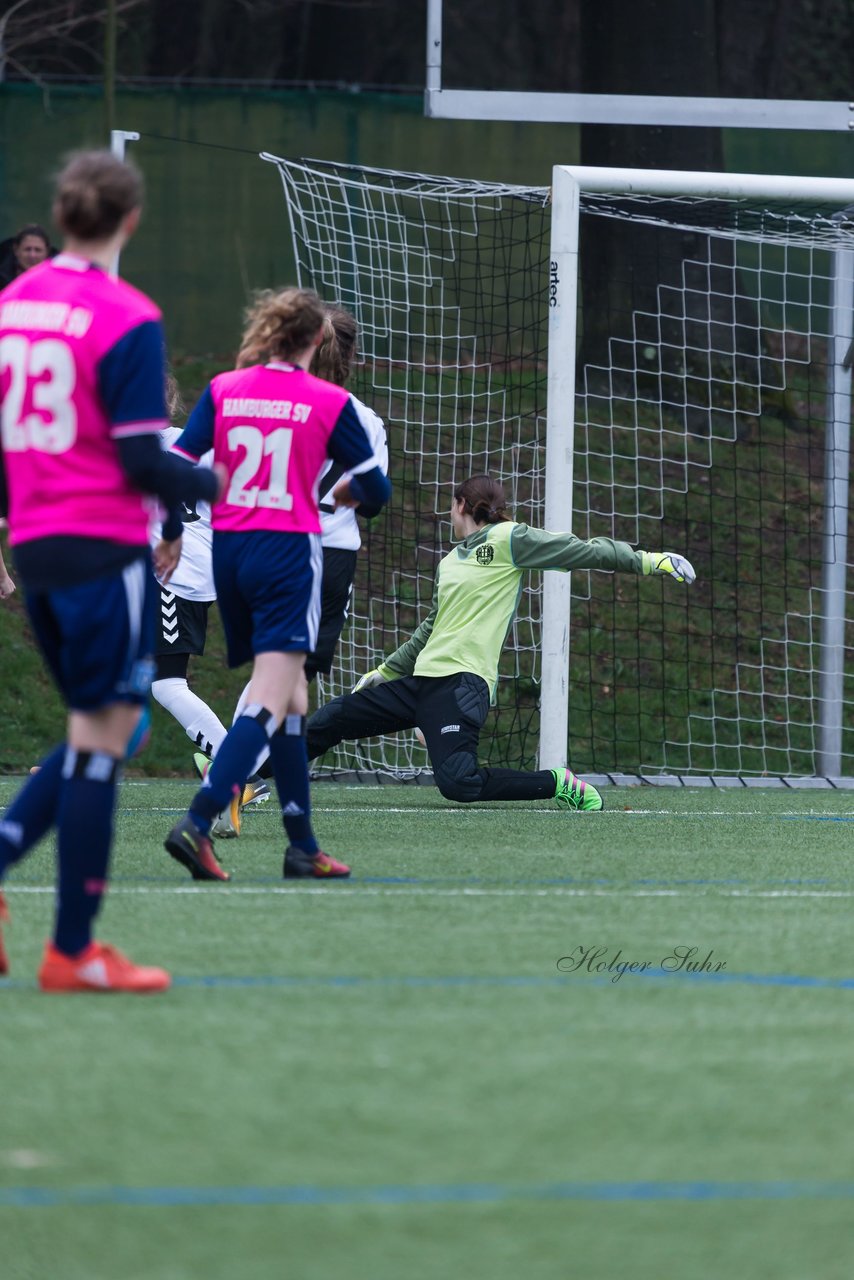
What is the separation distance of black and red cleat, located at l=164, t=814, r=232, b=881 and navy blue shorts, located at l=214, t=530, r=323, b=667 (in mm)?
564

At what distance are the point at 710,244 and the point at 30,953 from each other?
10.0 meters

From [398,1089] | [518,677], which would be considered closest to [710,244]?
[518,677]

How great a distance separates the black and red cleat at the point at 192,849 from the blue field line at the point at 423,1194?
2704 millimetres

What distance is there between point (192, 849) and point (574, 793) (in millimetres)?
3134

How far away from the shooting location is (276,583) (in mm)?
5422

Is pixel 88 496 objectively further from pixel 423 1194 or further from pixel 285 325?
pixel 285 325

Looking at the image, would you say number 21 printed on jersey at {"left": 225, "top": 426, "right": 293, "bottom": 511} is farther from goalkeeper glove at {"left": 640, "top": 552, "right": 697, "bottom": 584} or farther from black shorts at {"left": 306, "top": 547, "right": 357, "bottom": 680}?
goalkeeper glove at {"left": 640, "top": 552, "right": 697, "bottom": 584}

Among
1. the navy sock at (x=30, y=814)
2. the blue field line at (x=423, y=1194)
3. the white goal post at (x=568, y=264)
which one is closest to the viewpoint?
the blue field line at (x=423, y=1194)

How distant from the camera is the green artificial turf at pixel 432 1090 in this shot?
7.63 feet

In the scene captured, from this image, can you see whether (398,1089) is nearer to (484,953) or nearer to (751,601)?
(484,953)

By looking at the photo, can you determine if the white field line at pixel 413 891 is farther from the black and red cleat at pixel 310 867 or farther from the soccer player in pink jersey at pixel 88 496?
the soccer player in pink jersey at pixel 88 496

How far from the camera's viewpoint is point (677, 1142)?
9.00 ft

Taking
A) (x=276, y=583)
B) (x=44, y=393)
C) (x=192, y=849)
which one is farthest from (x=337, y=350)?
(x=44, y=393)

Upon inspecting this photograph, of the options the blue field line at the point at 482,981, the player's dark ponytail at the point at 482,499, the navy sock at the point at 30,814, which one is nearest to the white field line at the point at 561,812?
the player's dark ponytail at the point at 482,499
